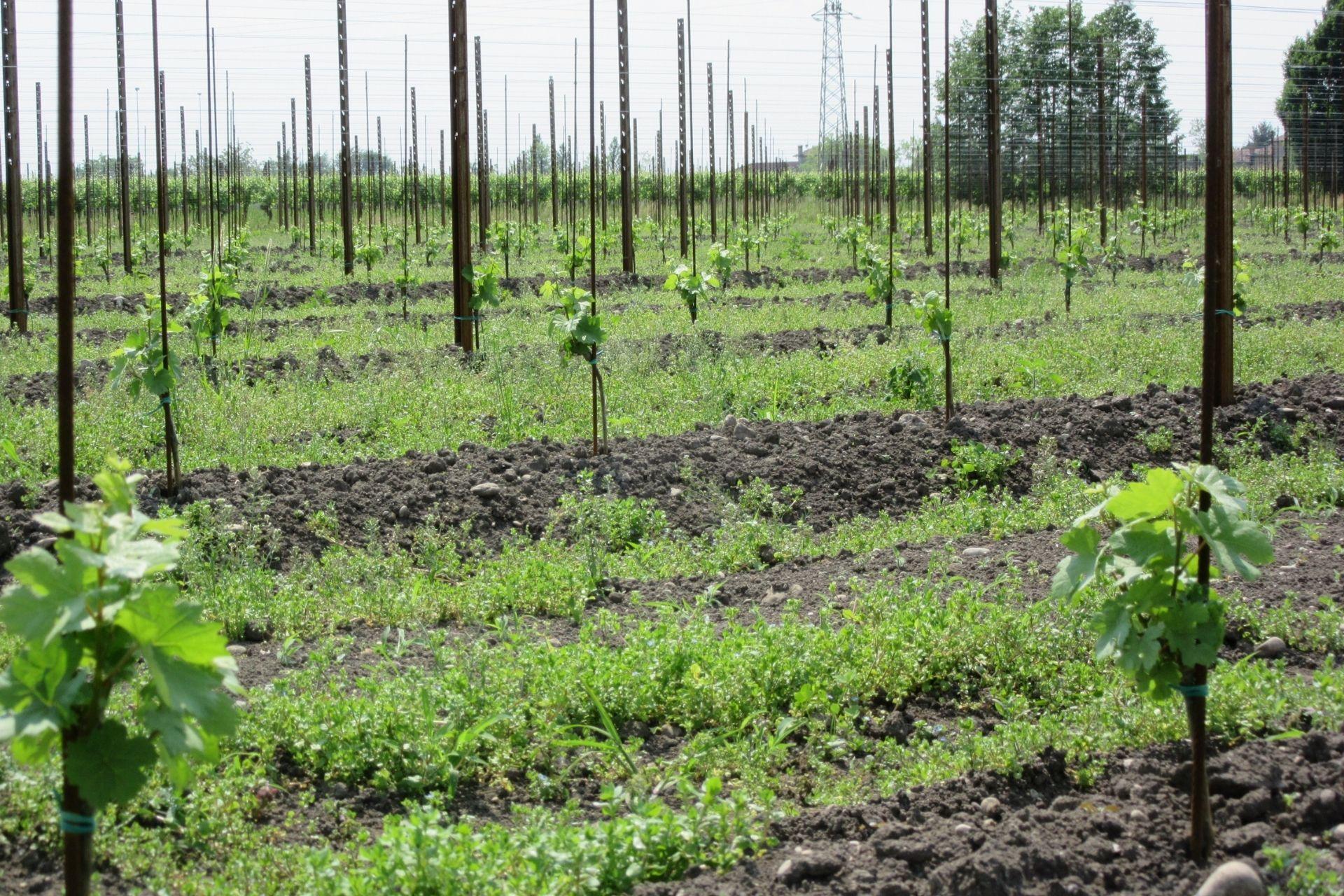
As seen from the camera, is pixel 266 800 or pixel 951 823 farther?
pixel 266 800

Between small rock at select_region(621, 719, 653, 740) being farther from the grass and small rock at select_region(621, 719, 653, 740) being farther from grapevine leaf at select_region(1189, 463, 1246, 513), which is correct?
grapevine leaf at select_region(1189, 463, 1246, 513)

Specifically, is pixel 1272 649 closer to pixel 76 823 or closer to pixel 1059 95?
pixel 76 823

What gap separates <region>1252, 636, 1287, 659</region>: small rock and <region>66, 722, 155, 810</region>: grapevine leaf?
3.65 meters

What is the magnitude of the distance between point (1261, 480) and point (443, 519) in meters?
4.69

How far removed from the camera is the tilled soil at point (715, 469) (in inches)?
257

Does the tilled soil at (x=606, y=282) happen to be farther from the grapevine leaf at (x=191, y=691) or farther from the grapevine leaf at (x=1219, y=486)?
the grapevine leaf at (x=1219, y=486)

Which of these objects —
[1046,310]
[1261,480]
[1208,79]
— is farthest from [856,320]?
[1208,79]

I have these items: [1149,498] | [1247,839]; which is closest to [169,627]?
[1149,498]

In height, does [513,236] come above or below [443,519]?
above

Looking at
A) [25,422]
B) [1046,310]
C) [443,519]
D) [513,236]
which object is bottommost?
[443,519]

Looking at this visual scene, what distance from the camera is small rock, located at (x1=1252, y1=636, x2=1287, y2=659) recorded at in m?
4.21

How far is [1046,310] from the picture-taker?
14.2m

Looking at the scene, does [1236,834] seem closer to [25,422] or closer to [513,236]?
[25,422]

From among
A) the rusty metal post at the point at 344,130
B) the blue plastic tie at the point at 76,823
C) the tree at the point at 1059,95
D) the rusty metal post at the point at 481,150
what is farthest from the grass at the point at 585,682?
the tree at the point at 1059,95
